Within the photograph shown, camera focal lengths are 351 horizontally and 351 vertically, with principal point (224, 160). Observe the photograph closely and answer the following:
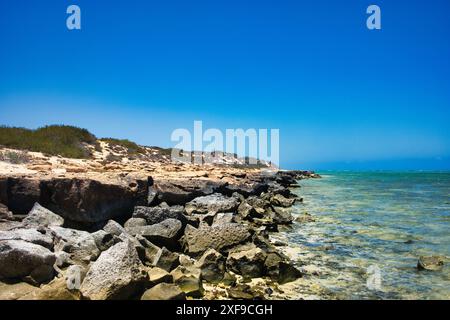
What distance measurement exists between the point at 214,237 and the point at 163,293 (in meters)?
3.31

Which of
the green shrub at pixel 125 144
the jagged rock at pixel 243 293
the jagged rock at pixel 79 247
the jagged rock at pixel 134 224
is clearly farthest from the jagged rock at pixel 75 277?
the green shrub at pixel 125 144

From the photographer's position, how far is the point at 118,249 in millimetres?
5348

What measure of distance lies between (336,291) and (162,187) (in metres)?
7.63

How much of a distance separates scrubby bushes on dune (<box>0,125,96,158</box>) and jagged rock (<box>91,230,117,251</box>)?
1547 cm

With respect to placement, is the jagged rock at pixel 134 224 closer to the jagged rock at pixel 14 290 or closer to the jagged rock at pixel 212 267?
the jagged rock at pixel 212 267

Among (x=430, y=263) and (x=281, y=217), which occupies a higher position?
(x=281, y=217)

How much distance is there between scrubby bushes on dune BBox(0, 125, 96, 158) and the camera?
20406mm

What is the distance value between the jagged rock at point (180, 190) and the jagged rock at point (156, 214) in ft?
7.32

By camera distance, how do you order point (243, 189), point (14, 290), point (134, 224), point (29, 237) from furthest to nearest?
point (243, 189) < point (134, 224) < point (29, 237) < point (14, 290)

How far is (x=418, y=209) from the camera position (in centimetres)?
1877

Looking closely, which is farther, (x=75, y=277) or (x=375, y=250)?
(x=375, y=250)

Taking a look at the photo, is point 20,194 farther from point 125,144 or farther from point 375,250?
point 125,144

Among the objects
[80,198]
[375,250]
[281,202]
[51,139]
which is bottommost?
[375,250]

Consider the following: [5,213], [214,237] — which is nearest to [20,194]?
[5,213]
